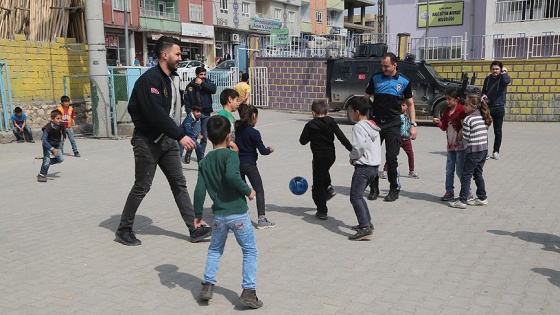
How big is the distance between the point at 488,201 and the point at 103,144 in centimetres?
949

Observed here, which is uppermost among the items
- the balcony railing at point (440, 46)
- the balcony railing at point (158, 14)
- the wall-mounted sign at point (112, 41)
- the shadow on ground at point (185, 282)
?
the balcony railing at point (158, 14)

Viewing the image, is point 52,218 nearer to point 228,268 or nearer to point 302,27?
point 228,268

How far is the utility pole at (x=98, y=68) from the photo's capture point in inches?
539

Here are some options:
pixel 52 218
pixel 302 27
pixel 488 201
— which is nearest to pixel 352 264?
pixel 488 201

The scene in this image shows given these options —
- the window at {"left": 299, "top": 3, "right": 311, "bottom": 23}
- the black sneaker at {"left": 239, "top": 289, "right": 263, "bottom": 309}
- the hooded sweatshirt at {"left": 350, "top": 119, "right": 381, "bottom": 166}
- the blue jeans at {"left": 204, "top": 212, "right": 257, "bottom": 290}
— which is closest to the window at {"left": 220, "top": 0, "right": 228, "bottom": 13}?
the window at {"left": 299, "top": 3, "right": 311, "bottom": 23}

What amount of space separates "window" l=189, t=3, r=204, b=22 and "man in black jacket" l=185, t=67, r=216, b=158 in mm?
32254

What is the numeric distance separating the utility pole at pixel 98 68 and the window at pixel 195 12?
1078 inches

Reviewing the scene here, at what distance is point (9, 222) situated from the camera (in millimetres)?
6293

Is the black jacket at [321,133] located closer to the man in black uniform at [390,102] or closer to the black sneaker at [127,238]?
the man in black uniform at [390,102]

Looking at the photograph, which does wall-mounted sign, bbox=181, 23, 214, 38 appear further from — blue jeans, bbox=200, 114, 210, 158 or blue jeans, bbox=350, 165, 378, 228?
blue jeans, bbox=350, 165, 378, 228

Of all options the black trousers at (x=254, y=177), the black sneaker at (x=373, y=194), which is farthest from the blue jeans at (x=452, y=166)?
the black trousers at (x=254, y=177)

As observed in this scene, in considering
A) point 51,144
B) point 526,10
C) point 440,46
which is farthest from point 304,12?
point 51,144

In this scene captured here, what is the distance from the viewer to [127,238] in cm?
538

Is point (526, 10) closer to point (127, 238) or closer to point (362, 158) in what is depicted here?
point (362, 158)
